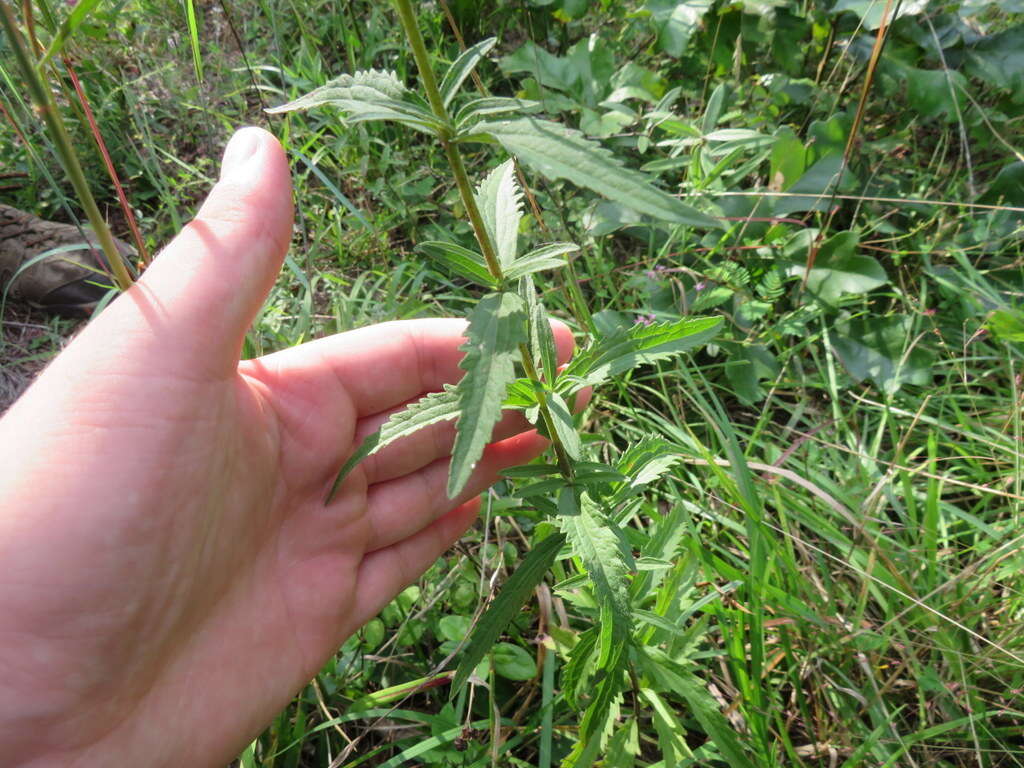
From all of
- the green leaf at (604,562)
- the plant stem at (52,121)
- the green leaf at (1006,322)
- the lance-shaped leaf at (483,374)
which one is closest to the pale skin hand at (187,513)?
the plant stem at (52,121)

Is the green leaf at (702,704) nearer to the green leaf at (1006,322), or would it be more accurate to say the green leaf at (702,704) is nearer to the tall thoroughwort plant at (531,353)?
the tall thoroughwort plant at (531,353)

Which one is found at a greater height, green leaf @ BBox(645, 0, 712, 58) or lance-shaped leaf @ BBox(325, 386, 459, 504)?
green leaf @ BBox(645, 0, 712, 58)

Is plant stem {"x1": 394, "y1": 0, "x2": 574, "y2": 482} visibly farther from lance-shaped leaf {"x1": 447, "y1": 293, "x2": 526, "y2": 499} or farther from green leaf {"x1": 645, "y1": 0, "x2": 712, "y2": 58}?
green leaf {"x1": 645, "y1": 0, "x2": 712, "y2": 58}

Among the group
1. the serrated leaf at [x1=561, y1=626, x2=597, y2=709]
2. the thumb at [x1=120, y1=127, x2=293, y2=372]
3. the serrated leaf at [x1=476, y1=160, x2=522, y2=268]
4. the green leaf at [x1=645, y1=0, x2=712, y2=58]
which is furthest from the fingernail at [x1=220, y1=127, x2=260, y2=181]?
the green leaf at [x1=645, y1=0, x2=712, y2=58]

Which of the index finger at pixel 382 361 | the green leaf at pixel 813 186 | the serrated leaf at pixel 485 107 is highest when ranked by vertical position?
the serrated leaf at pixel 485 107

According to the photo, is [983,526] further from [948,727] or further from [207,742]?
[207,742]

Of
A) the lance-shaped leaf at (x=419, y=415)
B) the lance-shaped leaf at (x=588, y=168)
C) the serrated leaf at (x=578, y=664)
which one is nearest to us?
the lance-shaped leaf at (x=588, y=168)

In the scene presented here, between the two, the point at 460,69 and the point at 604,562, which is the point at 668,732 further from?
the point at 460,69

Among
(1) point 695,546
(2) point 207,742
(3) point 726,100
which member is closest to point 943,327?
(3) point 726,100
